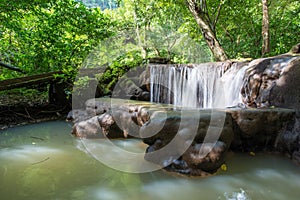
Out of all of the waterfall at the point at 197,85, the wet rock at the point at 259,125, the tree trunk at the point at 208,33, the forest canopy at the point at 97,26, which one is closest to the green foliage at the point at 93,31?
the forest canopy at the point at 97,26

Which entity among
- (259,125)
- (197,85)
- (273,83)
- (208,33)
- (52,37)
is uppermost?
(208,33)

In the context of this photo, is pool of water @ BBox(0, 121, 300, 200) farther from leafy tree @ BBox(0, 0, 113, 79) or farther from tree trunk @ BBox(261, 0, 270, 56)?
tree trunk @ BBox(261, 0, 270, 56)

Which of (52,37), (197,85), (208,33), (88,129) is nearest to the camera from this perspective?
(88,129)

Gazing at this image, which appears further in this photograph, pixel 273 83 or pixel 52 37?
pixel 52 37

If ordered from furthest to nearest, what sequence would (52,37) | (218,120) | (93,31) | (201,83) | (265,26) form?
(265,26) < (93,31) < (52,37) < (201,83) < (218,120)

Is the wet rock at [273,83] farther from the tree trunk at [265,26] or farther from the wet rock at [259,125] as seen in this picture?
the tree trunk at [265,26]

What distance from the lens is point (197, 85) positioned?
6.38 metres

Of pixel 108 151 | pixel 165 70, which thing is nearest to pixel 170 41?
pixel 165 70

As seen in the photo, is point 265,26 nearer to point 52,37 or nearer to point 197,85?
point 197,85

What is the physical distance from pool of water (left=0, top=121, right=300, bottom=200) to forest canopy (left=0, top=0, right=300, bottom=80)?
11.8 ft

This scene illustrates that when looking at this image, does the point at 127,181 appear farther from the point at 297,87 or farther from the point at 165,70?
the point at 165,70

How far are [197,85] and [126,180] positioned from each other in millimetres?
Result: 4329

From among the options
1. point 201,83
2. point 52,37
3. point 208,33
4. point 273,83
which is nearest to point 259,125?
point 273,83

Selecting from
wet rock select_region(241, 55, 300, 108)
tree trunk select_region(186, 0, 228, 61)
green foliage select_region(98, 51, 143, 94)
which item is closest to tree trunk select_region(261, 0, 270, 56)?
tree trunk select_region(186, 0, 228, 61)
